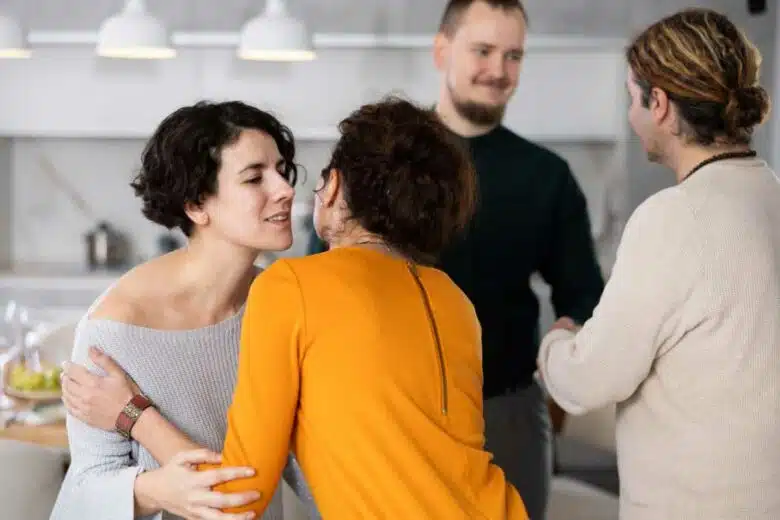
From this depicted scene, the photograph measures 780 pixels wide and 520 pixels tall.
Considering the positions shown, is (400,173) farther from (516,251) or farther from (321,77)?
(321,77)

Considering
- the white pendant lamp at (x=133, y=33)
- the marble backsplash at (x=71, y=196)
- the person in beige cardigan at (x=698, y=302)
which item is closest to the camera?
the person in beige cardigan at (x=698, y=302)

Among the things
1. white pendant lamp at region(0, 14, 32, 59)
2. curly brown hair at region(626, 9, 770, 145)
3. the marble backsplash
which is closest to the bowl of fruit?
white pendant lamp at region(0, 14, 32, 59)

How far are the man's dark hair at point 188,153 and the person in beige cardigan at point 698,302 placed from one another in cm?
65

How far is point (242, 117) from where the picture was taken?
72.4 inches

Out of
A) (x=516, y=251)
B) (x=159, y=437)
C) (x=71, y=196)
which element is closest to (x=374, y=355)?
(x=159, y=437)

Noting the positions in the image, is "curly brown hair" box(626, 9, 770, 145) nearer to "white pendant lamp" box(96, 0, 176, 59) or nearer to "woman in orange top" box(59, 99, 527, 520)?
"woman in orange top" box(59, 99, 527, 520)

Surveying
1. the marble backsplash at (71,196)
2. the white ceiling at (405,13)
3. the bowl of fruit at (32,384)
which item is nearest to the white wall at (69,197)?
the marble backsplash at (71,196)

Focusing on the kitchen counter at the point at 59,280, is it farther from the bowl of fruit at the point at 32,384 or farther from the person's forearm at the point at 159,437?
the person's forearm at the point at 159,437

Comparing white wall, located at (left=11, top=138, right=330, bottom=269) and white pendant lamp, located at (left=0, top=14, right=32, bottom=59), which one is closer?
white pendant lamp, located at (left=0, top=14, right=32, bottom=59)

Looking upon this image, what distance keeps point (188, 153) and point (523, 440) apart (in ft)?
3.79

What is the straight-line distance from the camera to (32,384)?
121 inches

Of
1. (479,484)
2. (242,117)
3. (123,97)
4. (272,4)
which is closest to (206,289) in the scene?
(242,117)

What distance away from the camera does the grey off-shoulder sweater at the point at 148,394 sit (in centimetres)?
170

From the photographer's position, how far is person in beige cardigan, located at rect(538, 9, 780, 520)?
5.82ft
